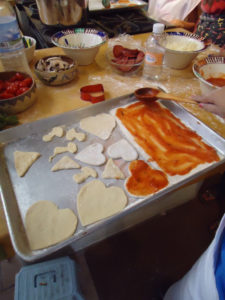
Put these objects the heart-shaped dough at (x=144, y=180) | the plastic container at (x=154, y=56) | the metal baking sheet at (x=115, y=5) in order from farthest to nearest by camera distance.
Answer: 1. the metal baking sheet at (x=115, y=5)
2. the plastic container at (x=154, y=56)
3. the heart-shaped dough at (x=144, y=180)

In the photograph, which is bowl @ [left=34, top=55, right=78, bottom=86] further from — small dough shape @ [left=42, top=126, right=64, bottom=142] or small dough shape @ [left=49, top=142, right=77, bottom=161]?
small dough shape @ [left=49, top=142, right=77, bottom=161]

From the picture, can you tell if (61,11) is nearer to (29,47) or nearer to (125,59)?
(29,47)

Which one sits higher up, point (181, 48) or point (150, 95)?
point (181, 48)

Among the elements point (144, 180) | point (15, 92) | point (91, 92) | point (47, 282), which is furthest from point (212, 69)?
point (47, 282)

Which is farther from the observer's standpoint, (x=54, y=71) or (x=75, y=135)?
(x=54, y=71)

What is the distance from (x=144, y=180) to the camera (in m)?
0.74

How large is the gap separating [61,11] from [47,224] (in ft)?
4.38

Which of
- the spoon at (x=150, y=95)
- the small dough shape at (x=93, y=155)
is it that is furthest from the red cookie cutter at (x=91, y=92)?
the small dough shape at (x=93, y=155)

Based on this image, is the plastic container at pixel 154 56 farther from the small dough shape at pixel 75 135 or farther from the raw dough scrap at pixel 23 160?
the raw dough scrap at pixel 23 160

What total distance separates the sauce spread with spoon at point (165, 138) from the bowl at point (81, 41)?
46cm

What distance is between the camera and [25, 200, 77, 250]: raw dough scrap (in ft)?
1.91

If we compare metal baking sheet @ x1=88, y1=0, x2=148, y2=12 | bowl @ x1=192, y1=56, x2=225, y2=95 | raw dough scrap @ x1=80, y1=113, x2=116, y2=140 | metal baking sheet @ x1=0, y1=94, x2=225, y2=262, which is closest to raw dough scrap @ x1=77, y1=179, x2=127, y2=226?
metal baking sheet @ x1=0, y1=94, x2=225, y2=262

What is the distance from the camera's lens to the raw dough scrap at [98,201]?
0.64m

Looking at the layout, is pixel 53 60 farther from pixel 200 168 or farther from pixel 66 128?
pixel 200 168
